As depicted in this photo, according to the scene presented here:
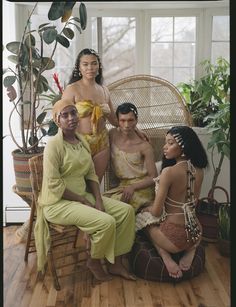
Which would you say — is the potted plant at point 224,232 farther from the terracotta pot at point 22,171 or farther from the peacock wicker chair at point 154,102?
the terracotta pot at point 22,171

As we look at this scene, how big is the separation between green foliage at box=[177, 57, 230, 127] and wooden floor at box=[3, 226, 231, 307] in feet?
4.15

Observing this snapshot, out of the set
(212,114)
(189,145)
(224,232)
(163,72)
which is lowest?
(224,232)

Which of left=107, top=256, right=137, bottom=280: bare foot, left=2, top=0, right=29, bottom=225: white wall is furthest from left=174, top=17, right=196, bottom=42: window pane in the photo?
left=107, top=256, right=137, bottom=280: bare foot

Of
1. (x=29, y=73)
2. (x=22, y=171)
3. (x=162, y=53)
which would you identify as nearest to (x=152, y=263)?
(x=22, y=171)

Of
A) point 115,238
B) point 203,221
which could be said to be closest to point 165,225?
point 115,238

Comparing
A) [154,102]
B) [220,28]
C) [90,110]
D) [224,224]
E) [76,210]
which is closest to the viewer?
[76,210]

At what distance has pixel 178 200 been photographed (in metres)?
2.69

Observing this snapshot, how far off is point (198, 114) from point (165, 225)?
129 cm

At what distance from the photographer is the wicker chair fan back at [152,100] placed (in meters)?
3.43

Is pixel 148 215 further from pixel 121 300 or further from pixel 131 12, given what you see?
pixel 131 12

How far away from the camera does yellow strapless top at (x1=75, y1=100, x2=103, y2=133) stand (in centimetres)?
279

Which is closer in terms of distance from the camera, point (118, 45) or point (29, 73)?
point (29, 73)

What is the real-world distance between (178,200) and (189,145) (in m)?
0.34

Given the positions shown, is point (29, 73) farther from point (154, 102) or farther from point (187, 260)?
point (187, 260)
